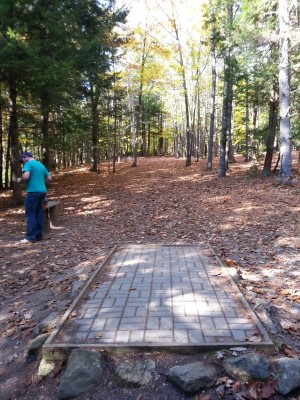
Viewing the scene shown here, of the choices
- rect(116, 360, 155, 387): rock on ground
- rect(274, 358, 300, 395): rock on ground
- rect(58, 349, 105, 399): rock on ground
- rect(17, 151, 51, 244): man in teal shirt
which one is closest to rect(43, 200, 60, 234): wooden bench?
rect(17, 151, 51, 244): man in teal shirt

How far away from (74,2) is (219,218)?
8.64 metres

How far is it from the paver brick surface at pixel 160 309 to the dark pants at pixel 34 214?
2888 millimetres

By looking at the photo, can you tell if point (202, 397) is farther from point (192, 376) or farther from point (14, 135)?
point (14, 135)

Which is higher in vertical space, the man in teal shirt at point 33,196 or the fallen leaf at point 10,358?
the man in teal shirt at point 33,196

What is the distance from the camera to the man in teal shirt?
298 inches

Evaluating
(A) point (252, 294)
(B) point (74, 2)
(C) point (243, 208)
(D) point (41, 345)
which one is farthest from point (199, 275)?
(B) point (74, 2)

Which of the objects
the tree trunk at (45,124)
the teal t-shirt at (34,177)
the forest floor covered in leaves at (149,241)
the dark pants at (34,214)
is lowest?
the forest floor covered in leaves at (149,241)

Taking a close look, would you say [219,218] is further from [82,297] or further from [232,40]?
[232,40]

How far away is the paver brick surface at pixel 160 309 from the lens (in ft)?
10.5

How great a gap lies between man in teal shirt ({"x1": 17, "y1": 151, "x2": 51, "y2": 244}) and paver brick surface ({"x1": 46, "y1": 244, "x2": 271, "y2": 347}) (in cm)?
290

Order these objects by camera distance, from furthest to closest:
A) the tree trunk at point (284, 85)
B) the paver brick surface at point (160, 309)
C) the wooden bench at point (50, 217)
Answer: the tree trunk at point (284, 85) → the wooden bench at point (50, 217) → the paver brick surface at point (160, 309)

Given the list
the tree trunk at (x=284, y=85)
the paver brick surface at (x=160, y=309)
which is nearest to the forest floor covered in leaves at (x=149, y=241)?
the paver brick surface at (x=160, y=309)

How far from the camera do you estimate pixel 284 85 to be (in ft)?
36.4

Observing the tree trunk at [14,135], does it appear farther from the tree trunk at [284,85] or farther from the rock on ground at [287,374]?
the rock on ground at [287,374]
